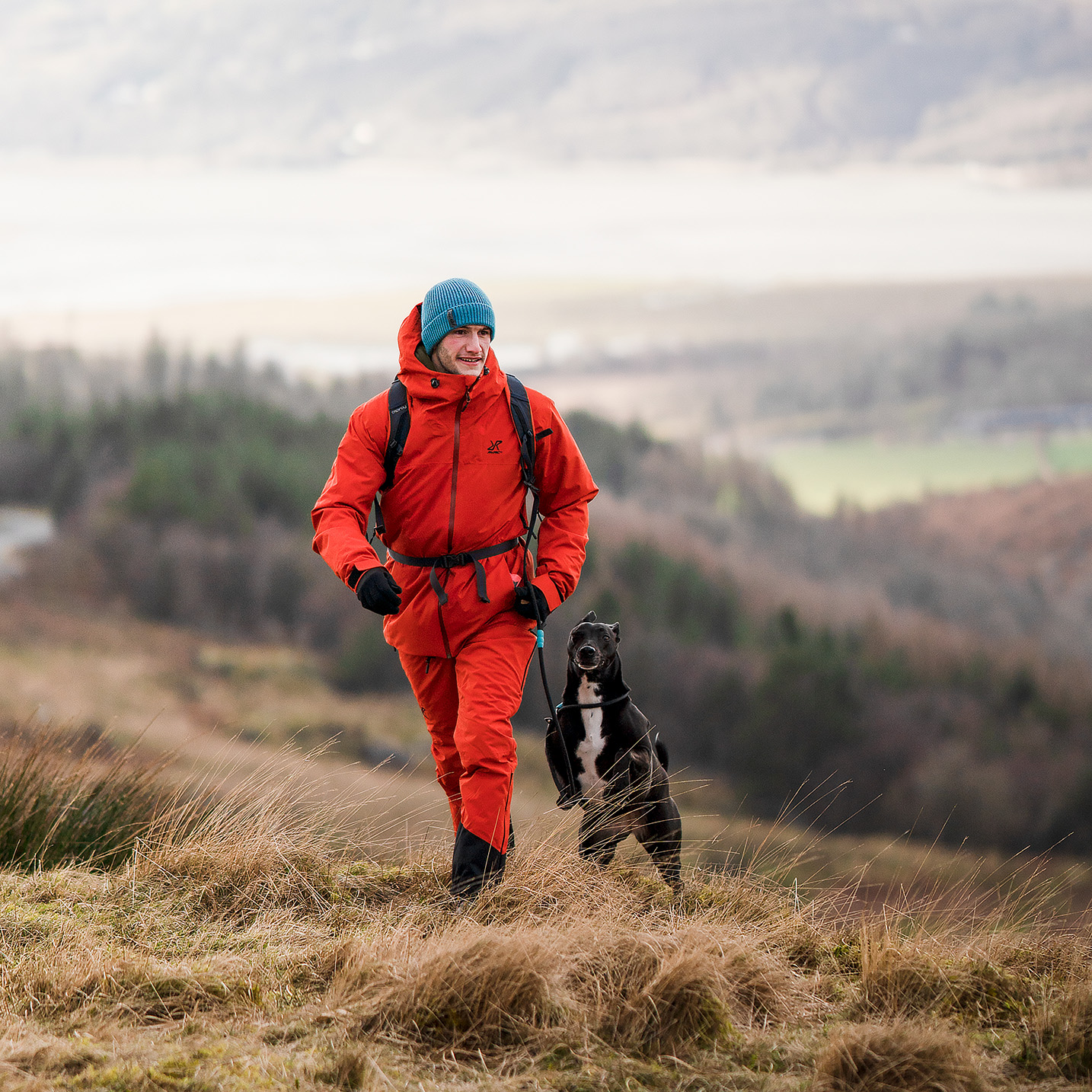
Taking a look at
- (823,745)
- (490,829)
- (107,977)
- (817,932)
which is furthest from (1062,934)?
(823,745)

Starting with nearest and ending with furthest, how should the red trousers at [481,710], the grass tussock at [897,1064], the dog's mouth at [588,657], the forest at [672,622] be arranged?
the grass tussock at [897,1064] → the red trousers at [481,710] → the dog's mouth at [588,657] → the forest at [672,622]

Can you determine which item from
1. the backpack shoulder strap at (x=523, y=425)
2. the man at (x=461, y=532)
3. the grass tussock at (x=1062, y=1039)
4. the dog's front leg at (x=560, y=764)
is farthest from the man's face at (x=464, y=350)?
the grass tussock at (x=1062, y=1039)

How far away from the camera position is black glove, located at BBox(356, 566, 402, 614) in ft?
11.9

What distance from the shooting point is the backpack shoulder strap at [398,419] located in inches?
156

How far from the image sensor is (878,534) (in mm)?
171000

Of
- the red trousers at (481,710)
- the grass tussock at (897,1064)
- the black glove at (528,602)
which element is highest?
the black glove at (528,602)

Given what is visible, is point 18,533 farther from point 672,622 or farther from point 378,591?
point 378,591

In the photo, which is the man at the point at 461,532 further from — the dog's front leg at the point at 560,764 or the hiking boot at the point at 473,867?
the dog's front leg at the point at 560,764

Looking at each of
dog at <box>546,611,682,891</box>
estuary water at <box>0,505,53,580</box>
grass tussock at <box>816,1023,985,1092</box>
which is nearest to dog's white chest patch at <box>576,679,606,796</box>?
dog at <box>546,611,682,891</box>

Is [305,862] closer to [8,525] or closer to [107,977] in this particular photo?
[107,977]

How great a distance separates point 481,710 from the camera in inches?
150

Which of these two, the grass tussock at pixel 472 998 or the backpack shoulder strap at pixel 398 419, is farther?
the backpack shoulder strap at pixel 398 419

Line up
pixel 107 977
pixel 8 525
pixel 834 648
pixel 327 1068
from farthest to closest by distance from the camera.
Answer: pixel 8 525, pixel 834 648, pixel 107 977, pixel 327 1068

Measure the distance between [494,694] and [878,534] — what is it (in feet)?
570
